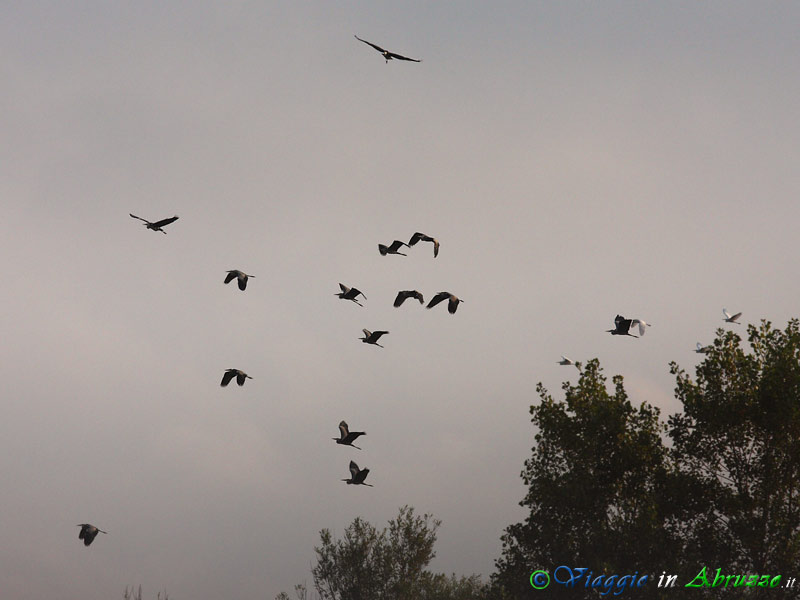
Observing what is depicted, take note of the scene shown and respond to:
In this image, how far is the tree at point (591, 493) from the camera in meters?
31.4

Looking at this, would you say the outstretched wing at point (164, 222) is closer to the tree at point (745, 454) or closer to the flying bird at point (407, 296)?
the flying bird at point (407, 296)

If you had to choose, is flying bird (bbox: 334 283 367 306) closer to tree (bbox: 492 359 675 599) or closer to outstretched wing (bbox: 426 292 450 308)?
outstretched wing (bbox: 426 292 450 308)

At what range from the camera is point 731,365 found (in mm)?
31922

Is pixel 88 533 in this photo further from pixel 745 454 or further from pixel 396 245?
pixel 745 454

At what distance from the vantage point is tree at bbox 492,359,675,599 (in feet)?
103

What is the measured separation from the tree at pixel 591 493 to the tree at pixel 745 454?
4.20 ft

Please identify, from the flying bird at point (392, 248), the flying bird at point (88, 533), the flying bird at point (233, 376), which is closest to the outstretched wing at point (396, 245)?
the flying bird at point (392, 248)

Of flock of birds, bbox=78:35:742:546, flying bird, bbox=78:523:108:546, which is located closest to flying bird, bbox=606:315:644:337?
flock of birds, bbox=78:35:742:546

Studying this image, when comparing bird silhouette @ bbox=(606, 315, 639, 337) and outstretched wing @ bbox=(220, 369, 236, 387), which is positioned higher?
bird silhouette @ bbox=(606, 315, 639, 337)

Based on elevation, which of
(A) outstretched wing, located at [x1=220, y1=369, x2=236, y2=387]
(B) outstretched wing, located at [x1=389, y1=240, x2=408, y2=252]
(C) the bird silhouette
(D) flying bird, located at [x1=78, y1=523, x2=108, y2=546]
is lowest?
(D) flying bird, located at [x1=78, y1=523, x2=108, y2=546]

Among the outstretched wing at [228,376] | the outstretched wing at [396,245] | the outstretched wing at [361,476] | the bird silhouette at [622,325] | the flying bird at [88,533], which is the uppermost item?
the outstretched wing at [396,245]

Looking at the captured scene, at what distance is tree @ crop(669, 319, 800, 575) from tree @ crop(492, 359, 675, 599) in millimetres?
1281

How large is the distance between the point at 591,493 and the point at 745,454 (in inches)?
239

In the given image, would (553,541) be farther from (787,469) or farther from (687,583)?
(787,469)
